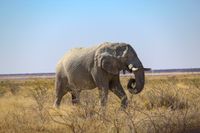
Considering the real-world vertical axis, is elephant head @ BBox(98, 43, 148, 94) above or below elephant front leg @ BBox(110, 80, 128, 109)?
above

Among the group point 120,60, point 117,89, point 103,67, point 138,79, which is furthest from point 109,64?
point 138,79

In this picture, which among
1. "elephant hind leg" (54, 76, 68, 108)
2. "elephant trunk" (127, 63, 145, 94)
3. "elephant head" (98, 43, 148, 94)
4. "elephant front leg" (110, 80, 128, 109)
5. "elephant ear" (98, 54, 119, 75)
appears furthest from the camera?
"elephant hind leg" (54, 76, 68, 108)

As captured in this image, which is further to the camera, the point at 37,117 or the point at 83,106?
the point at 37,117

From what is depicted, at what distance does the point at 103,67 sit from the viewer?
15086 mm

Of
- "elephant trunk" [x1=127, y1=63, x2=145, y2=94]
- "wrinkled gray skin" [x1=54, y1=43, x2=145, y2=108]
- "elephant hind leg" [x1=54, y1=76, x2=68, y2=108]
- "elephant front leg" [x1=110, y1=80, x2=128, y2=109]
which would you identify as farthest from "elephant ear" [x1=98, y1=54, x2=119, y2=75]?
"elephant hind leg" [x1=54, y1=76, x2=68, y2=108]

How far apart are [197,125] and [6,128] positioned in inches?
159

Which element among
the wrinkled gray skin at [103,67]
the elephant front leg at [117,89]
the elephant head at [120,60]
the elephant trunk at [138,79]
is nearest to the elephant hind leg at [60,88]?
the wrinkled gray skin at [103,67]

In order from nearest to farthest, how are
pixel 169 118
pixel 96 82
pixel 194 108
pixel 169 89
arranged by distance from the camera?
pixel 169 118
pixel 194 108
pixel 169 89
pixel 96 82

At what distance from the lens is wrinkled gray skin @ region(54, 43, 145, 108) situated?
48.7 ft

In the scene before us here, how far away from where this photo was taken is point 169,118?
Answer: 8867 mm

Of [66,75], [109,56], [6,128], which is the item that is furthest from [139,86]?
[6,128]

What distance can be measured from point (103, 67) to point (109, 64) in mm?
210

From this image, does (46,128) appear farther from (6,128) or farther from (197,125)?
(197,125)

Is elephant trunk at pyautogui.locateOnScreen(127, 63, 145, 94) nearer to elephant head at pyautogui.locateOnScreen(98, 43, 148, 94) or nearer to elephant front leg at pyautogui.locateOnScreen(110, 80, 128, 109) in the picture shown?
elephant head at pyautogui.locateOnScreen(98, 43, 148, 94)
